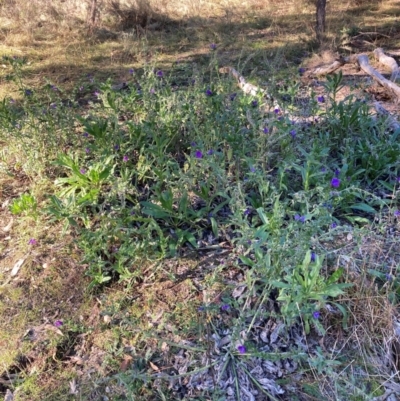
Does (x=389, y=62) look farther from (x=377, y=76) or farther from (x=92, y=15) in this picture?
(x=92, y=15)

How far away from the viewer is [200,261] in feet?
8.00

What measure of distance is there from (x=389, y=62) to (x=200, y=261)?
4.11 m

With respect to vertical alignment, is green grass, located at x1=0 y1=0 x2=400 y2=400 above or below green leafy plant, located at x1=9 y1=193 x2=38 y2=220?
below

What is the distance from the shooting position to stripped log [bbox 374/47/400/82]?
4742 mm

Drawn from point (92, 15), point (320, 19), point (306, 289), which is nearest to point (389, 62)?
Result: point (320, 19)

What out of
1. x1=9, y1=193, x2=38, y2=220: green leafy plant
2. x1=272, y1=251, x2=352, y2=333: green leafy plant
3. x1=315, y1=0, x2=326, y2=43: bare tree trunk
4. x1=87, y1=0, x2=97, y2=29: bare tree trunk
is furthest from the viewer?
x1=87, y1=0, x2=97, y2=29: bare tree trunk

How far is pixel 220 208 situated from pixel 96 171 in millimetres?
816

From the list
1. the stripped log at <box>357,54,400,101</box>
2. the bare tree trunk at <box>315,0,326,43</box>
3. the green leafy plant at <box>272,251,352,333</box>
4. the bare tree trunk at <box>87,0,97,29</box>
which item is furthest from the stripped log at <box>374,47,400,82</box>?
the bare tree trunk at <box>87,0,97,29</box>

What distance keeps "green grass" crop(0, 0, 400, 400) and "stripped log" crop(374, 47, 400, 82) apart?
1.86m

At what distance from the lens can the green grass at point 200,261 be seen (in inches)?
75.4

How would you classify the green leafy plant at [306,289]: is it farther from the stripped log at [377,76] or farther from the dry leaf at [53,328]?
the stripped log at [377,76]

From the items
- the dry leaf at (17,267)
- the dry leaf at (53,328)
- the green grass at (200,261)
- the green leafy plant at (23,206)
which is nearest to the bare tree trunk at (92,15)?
the green grass at (200,261)

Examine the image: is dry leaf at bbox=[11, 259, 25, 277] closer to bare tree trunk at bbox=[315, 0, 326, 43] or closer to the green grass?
the green grass

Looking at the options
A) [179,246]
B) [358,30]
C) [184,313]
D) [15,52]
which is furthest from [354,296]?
[15,52]
